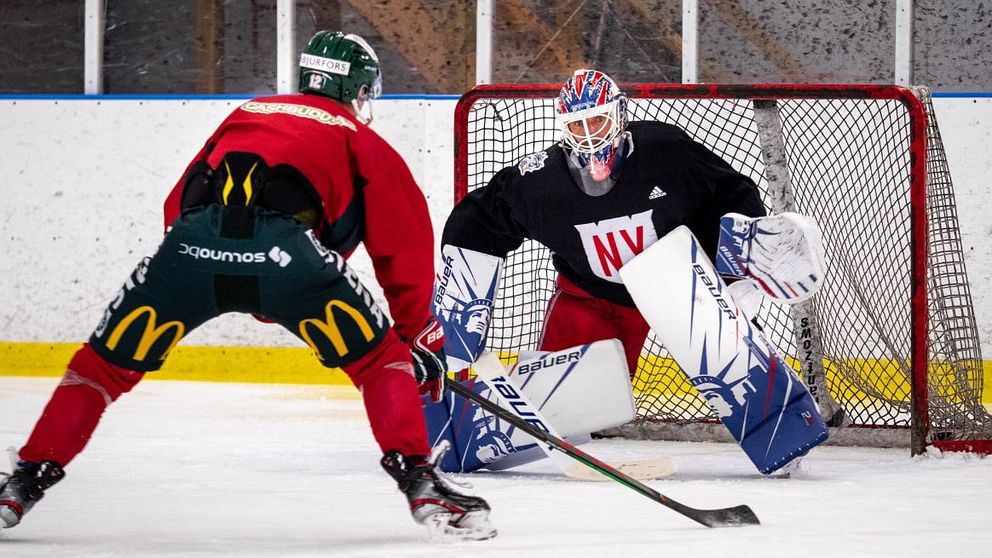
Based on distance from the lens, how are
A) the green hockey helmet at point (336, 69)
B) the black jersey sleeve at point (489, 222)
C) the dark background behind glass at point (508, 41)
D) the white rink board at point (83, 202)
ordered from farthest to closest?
Result: the white rink board at point (83, 202) → the dark background behind glass at point (508, 41) → the black jersey sleeve at point (489, 222) → the green hockey helmet at point (336, 69)

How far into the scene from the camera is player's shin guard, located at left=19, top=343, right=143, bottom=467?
2486 millimetres

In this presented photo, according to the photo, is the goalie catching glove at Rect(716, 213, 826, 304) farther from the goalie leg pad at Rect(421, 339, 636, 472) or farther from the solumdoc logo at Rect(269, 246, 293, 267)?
the solumdoc logo at Rect(269, 246, 293, 267)

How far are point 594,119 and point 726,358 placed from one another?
2.11 feet

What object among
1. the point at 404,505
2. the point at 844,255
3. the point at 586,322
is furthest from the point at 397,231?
the point at 844,255

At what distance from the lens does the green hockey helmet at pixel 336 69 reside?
107 inches

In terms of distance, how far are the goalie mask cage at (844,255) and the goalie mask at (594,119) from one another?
0.64 metres

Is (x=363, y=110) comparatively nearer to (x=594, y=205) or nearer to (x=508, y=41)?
(x=594, y=205)

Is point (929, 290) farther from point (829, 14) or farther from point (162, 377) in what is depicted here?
point (162, 377)

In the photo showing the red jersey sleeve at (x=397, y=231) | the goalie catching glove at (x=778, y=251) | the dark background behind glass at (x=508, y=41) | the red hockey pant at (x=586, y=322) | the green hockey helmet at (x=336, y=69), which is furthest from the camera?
the dark background behind glass at (x=508, y=41)

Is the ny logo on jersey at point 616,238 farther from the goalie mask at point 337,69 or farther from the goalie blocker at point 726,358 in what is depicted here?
the goalie mask at point 337,69

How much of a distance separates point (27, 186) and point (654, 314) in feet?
11.7

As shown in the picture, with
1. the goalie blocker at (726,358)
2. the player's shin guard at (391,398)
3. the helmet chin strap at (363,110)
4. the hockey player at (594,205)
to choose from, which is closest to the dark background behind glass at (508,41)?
the hockey player at (594,205)

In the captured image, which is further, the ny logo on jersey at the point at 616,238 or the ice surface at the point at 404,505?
the ny logo on jersey at the point at 616,238

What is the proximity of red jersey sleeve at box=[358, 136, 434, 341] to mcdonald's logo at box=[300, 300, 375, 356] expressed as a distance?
0.44ft
